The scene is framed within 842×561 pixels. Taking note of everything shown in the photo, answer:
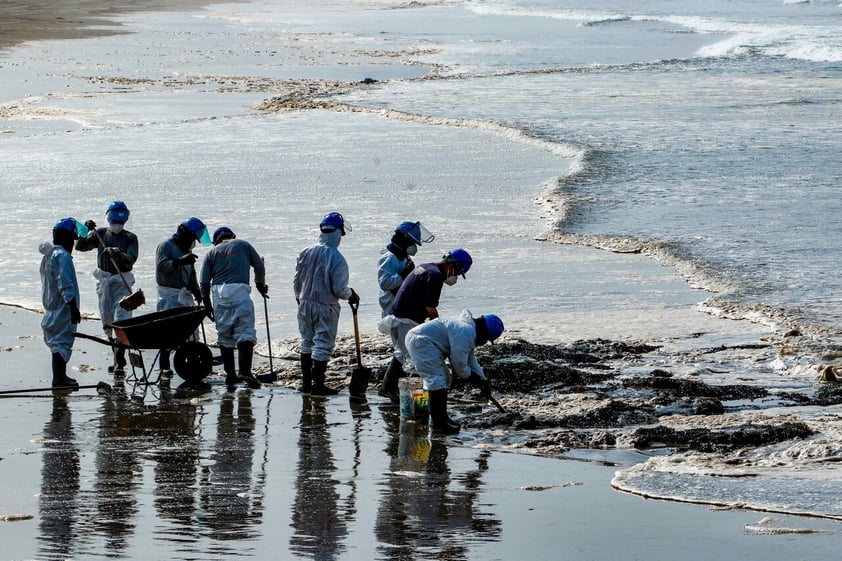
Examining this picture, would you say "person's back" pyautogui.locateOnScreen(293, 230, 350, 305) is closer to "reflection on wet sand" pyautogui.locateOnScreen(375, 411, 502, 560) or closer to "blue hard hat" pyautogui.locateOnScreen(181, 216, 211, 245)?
"blue hard hat" pyautogui.locateOnScreen(181, 216, 211, 245)

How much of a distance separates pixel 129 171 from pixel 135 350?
1329 centimetres

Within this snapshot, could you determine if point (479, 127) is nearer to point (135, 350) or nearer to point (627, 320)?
point (627, 320)

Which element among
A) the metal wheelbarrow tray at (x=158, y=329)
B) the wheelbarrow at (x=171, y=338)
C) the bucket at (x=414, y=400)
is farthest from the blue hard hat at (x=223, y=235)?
the bucket at (x=414, y=400)

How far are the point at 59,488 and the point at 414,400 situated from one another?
2860mm

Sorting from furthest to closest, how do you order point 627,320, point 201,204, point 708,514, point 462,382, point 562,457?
point 201,204 → point 627,320 → point 462,382 → point 562,457 → point 708,514

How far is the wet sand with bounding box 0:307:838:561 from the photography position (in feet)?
22.2

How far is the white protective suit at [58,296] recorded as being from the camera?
11016mm

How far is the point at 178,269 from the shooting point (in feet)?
38.7

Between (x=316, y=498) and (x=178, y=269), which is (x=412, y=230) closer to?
(x=178, y=269)

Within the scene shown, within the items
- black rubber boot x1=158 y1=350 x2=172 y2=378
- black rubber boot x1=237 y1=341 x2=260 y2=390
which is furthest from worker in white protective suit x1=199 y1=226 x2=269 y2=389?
black rubber boot x1=158 y1=350 x2=172 y2=378

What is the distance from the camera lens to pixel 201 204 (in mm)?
20453

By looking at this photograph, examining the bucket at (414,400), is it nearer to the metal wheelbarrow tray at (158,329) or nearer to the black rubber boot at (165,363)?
the metal wheelbarrow tray at (158,329)

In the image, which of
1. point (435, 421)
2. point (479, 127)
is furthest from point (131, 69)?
point (435, 421)

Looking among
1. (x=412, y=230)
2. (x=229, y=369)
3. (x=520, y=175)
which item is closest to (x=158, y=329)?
(x=229, y=369)
